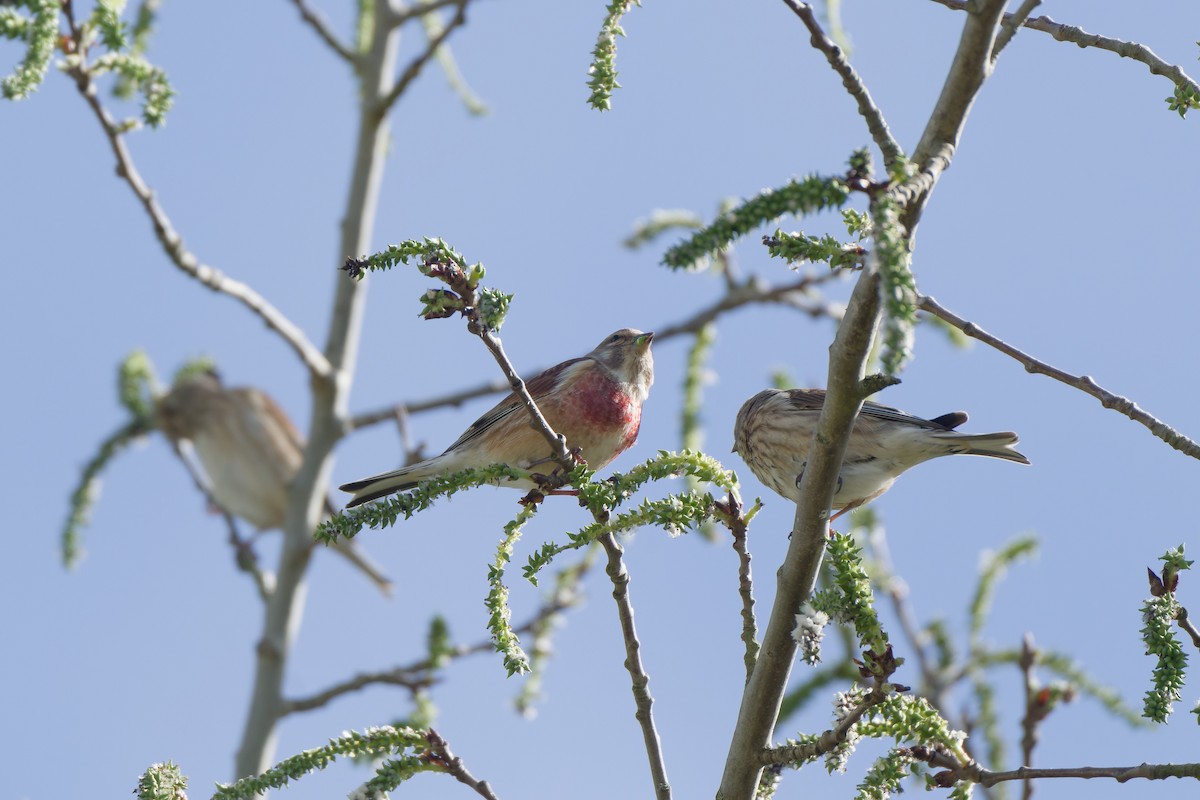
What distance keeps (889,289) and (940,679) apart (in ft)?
15.0

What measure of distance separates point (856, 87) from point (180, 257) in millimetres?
5051

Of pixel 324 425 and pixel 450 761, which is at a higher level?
pixel 324 425

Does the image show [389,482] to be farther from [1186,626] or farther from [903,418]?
[1186,626]

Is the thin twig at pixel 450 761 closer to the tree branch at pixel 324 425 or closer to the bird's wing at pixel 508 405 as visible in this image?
the bird's wing at pixel 508 405

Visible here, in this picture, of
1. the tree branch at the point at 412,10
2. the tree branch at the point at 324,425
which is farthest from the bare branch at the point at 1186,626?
the tree branch at the point at 412,10

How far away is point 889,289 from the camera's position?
1.84m

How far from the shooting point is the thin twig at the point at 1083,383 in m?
2.78

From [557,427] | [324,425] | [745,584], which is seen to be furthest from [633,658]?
[324,425]

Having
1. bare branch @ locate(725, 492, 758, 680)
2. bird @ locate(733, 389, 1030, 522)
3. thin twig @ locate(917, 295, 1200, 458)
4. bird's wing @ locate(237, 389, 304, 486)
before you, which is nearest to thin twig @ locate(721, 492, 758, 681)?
bare branch @ locate(725, 492, 758, 680)

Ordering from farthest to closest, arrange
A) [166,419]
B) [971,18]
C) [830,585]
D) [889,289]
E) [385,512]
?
[166,419] < [385,512] < [830,585] < [971,18] < [889,289]

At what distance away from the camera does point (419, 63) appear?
26.1ft

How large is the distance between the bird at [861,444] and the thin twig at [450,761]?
2547 millimetres

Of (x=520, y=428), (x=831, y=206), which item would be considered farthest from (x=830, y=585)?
(x=520, y=428)

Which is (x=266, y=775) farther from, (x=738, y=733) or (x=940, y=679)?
(x=940, y=679)
